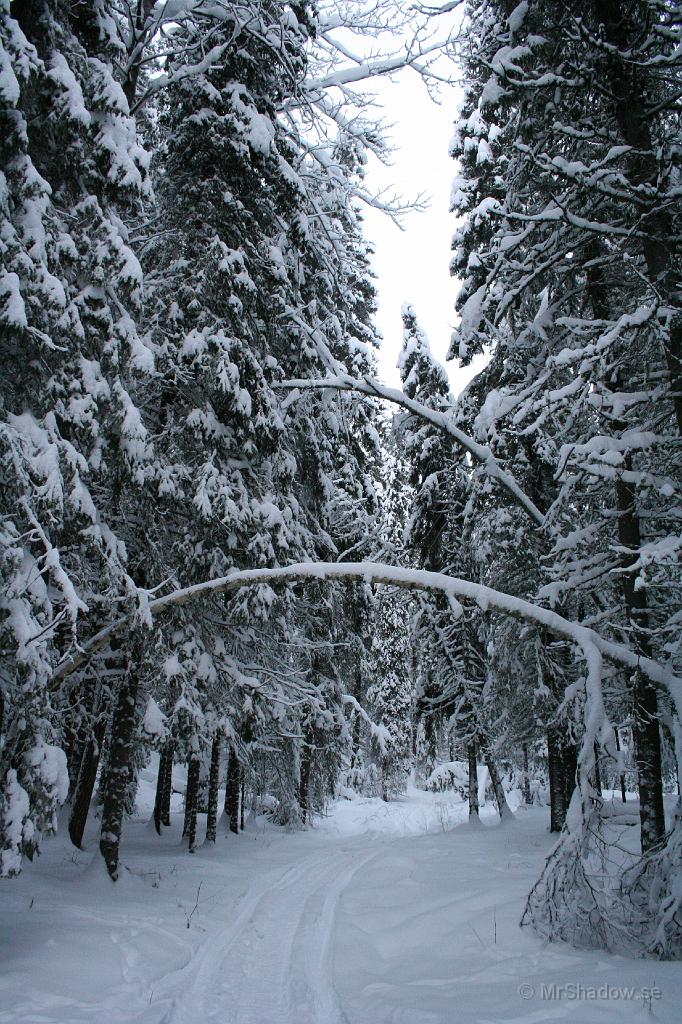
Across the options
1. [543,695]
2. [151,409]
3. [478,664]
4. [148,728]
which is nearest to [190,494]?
[151,409]

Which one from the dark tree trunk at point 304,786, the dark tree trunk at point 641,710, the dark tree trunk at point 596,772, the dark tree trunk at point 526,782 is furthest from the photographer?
the dark tree trunk at point 526,782

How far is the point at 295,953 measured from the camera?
6707mm

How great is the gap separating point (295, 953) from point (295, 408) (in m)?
9.44

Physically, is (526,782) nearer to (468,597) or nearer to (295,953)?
(295,953)

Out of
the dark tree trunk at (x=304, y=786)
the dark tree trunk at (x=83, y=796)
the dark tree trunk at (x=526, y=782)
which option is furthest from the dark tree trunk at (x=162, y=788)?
the dark tree trunk at (x=526, y=782)

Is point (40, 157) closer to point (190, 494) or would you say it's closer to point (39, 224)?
point (39, 224)

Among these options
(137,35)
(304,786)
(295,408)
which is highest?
(137,35)

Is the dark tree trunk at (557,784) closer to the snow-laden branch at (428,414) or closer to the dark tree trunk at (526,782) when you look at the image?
the snow-laden branch at (428,414)

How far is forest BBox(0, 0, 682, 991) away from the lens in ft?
18.9

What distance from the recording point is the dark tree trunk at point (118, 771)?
9109 millimetres

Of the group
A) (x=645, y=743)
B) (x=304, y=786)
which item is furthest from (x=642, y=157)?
(x=304, y=786)

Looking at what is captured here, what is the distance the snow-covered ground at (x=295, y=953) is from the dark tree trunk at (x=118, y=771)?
1.15ft

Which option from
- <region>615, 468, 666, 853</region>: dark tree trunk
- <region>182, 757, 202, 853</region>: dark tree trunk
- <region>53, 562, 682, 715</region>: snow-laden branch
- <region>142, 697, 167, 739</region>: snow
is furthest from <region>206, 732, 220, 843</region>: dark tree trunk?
<region>615, 468, 666, 853</region>: dark tree trunk

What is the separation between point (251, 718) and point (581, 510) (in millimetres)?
7148
